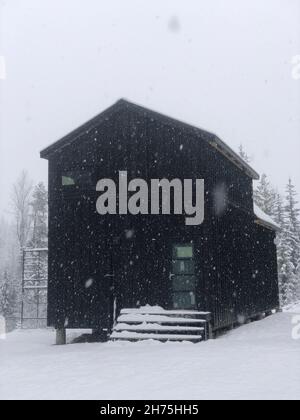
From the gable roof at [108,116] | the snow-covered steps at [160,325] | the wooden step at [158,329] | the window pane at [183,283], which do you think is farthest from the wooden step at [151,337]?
the gable roof at [108,116]

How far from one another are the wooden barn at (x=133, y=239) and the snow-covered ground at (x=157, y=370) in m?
1.10

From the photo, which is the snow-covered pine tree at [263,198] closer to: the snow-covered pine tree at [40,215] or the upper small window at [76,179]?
the snow-covered pine tree at [40,215]

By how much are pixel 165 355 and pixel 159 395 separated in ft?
13.6

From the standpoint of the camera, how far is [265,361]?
10758mm

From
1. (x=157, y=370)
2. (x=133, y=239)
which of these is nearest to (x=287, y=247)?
(x=133, y=239)

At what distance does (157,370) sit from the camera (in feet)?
33.1

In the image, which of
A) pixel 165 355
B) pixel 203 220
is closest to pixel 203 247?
pixel 203 220

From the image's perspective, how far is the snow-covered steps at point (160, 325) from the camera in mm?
14242

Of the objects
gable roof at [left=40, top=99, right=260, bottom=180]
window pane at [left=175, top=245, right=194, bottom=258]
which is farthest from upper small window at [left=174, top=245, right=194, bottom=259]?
gable roof at [left=40, top=99, right=260, bottom=180]

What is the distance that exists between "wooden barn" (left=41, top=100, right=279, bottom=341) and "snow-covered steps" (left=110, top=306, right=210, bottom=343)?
0.10 ft

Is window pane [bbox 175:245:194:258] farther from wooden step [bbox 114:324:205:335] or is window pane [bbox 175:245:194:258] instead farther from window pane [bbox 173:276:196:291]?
wooden step [bbox 114:324:205:335]

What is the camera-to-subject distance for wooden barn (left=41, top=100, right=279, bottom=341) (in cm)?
1510

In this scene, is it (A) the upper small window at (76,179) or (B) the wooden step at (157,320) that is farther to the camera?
(A) the upper small window at (76,179)
